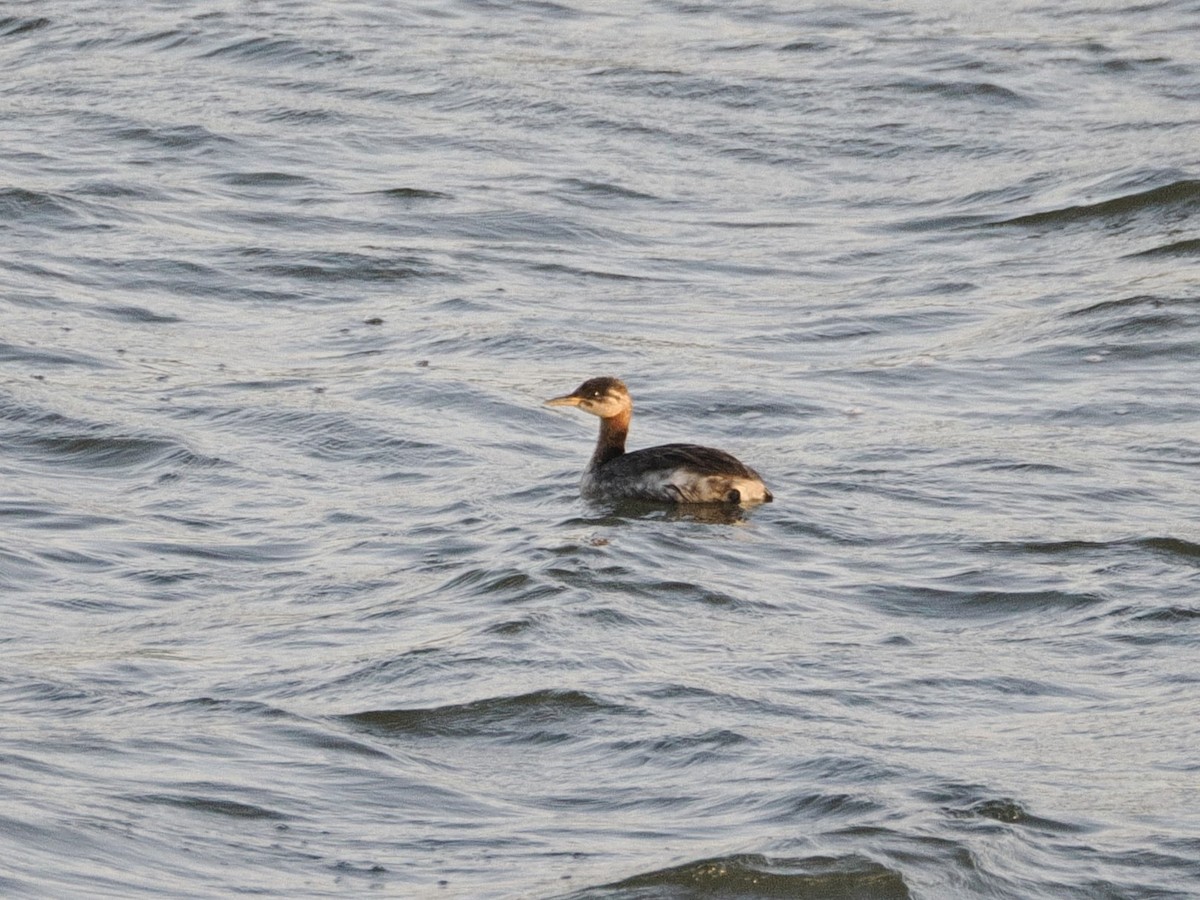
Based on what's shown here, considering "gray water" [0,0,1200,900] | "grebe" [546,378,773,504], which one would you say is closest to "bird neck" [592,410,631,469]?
"grebe" [546,378,773,504]

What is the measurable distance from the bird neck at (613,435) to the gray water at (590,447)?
1.17ft

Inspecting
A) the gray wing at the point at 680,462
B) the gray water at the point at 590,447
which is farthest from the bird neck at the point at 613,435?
the gray water at the point at 590,447

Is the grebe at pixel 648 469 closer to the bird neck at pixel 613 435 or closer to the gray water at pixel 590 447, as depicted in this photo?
the bird neck at pixel 613 435

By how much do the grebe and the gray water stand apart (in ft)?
0.55

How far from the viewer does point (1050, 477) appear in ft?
35.9

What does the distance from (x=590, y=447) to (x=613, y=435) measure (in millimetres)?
892

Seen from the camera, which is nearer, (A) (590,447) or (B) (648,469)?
(B) (648,469)

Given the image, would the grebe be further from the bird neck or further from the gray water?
the gray water

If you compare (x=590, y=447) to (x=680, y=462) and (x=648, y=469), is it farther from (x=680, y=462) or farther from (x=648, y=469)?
(x=680, y=462)

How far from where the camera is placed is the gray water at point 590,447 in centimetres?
694

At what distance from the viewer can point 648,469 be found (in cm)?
1077

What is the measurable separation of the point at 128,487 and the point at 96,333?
2.90 meters

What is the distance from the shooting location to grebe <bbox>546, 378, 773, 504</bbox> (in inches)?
412

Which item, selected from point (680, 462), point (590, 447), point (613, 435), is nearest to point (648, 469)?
point (680, 462)
